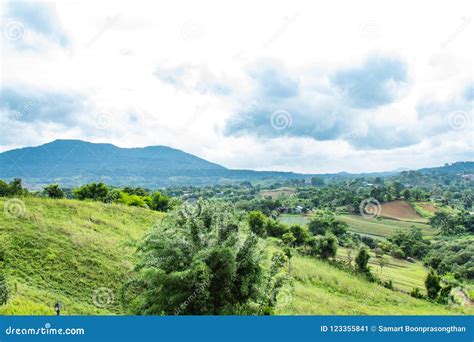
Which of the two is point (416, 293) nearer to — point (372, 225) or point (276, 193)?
point (372, 225)

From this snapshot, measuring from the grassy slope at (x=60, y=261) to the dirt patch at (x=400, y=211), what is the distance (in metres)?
66.9

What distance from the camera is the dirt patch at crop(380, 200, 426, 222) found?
259 ft

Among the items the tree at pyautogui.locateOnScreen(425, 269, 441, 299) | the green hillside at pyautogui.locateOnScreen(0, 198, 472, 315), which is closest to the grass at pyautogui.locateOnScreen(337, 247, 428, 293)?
the tree at pyautogui.locateOnScreen(425, 269, 441, 299)

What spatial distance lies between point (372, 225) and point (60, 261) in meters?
64.5

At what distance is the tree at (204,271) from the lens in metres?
10.1

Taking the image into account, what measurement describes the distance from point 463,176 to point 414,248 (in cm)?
10903

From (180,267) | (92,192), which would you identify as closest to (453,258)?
(92,192)

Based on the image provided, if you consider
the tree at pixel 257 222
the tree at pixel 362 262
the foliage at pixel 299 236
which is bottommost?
the tree at pixel 362 262

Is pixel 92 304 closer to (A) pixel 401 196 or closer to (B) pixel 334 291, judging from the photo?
(B) pixel 334 291

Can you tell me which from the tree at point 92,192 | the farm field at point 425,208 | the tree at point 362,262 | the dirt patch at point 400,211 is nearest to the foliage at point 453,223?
the dirt patch at point 400,211

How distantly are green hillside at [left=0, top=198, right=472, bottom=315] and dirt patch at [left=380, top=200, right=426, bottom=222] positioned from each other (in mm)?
52926

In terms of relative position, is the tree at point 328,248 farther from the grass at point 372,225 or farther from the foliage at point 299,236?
the grass at point 372,225

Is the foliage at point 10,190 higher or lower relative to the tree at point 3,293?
higher

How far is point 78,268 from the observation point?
16516 millimetres
